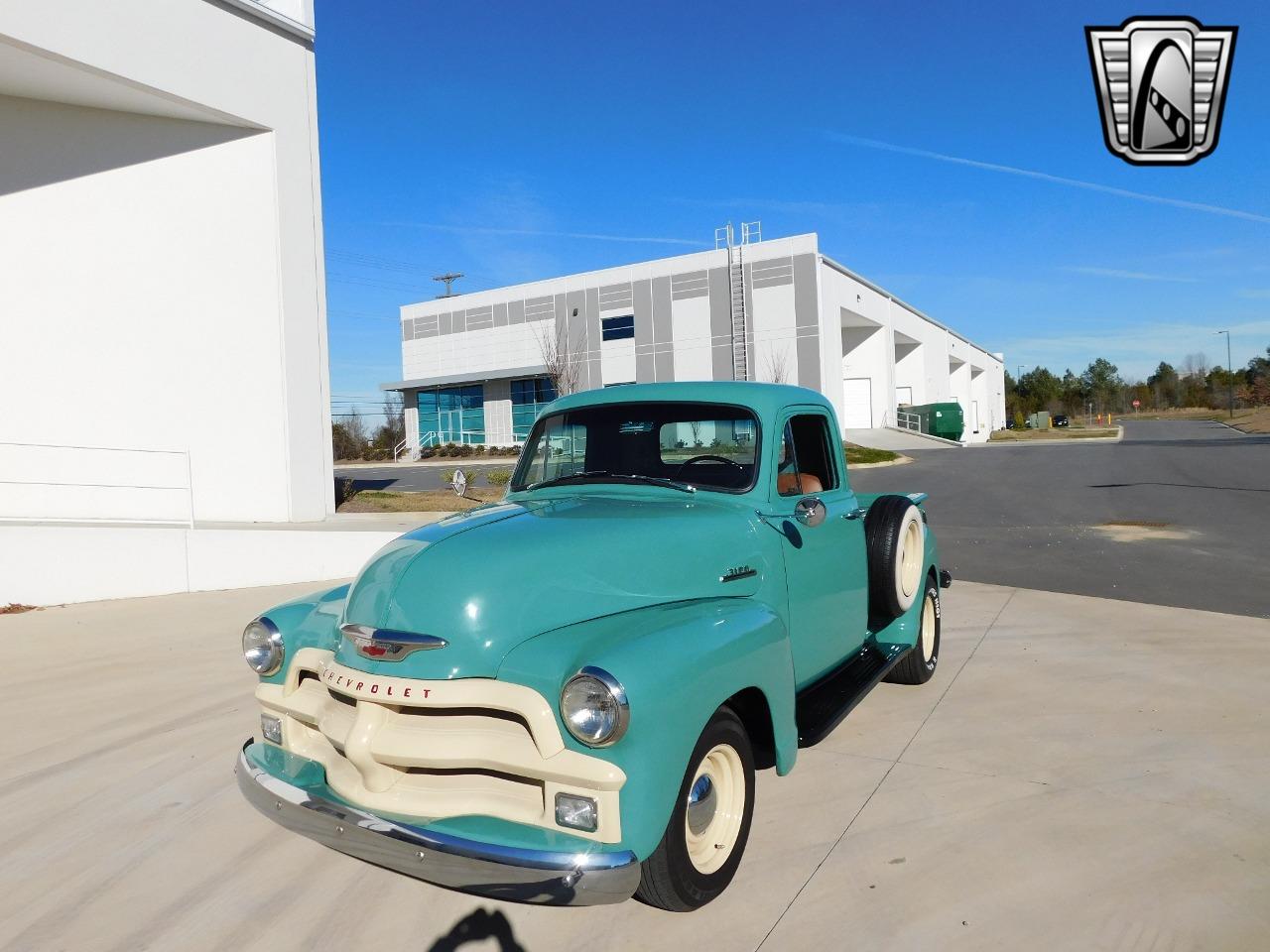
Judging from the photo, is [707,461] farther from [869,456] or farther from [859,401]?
[859,401]

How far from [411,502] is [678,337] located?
94.0 feet

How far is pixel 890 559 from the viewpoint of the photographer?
4930 millimetres

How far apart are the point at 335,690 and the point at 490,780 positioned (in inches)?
24.7

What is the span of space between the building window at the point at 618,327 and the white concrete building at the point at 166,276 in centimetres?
3197

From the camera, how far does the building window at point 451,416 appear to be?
166ft

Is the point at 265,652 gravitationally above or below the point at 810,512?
below

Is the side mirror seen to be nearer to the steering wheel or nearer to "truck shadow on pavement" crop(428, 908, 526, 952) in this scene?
the steering wheel

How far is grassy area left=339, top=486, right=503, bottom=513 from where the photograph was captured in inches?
567

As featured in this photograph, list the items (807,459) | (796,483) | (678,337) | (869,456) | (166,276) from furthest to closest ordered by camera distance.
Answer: (678,337), (869,456), (166,276), (807,459), (796,483)

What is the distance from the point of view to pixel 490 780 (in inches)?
108

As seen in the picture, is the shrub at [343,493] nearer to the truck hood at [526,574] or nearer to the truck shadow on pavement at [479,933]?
the truck hood at [526,574]

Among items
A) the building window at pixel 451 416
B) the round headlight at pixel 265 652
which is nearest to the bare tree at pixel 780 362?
the building window at pixel 451 416

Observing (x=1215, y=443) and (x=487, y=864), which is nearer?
(x=487, y=864)

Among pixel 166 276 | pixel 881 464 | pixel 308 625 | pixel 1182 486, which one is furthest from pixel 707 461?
pixel 881 464
